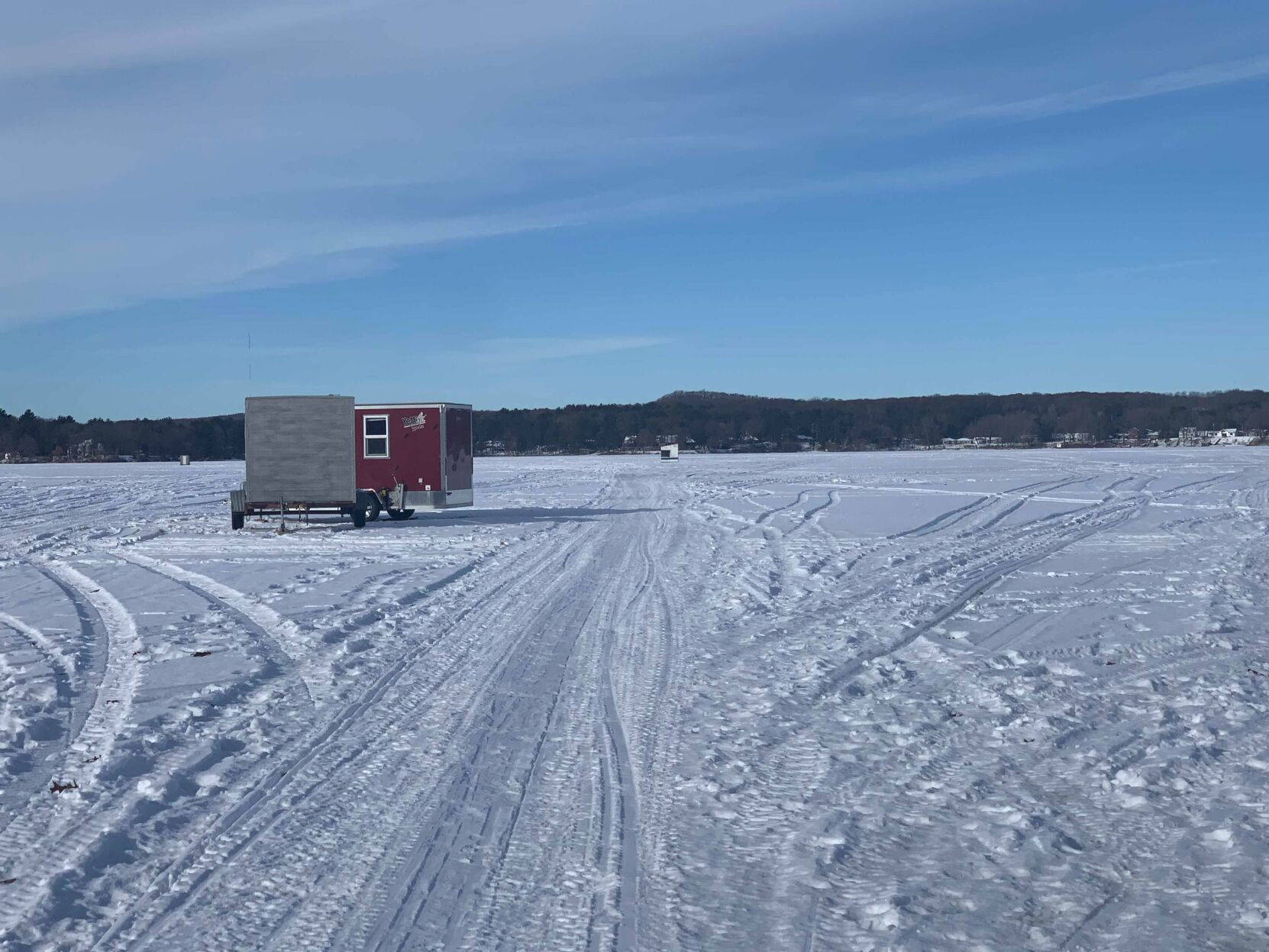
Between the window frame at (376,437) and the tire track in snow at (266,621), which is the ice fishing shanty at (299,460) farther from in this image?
the tire track in snow at (266,621)

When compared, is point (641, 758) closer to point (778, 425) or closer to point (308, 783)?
point (308, 783)

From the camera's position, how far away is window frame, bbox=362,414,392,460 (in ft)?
81.5

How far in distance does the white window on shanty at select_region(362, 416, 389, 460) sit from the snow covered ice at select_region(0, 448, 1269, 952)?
33.2 feet

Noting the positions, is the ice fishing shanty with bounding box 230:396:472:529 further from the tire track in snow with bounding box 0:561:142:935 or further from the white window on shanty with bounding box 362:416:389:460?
the tire track in snow with bounding box 0:561:142:935

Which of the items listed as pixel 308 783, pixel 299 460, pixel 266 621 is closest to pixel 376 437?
pixel 299 460

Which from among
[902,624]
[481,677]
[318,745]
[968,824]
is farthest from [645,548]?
[968,824]

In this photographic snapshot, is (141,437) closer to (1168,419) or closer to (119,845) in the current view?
(1168,419)

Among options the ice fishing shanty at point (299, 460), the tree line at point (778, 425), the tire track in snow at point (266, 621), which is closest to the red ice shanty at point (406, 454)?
the ice fishing shanty at point (299, 460)

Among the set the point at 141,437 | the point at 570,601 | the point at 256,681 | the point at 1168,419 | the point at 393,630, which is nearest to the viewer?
the point at 256,681

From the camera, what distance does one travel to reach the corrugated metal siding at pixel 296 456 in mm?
21797

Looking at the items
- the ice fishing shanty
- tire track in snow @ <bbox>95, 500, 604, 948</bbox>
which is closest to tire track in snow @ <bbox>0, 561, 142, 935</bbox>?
tire track in snow @ <bbox>95, 500, 604, 948</bbox>

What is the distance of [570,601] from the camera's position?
471 inches

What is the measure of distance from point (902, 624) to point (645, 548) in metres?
7.75

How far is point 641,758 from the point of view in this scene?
6.22 meters
